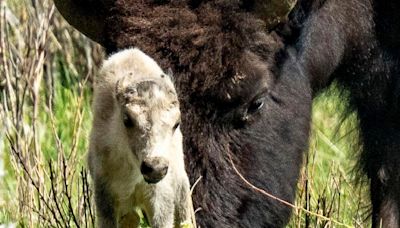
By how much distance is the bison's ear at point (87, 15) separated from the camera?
5.80 metres

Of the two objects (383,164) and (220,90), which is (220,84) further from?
(383,164)

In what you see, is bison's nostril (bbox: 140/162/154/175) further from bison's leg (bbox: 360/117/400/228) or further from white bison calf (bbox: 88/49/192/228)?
bison's leg (bbox: 360/117/400/228)

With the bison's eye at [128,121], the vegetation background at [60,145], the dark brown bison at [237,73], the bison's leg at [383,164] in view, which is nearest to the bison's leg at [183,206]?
the bison's eye at [128,121]

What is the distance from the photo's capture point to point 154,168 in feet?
12.6

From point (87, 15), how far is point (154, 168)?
2.15 meters

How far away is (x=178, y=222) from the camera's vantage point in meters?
4.33

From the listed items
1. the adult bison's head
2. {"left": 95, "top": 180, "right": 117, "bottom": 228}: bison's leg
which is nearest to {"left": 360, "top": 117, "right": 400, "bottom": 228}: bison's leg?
the adult bison's head

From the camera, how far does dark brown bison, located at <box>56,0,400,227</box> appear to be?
5.55 metres

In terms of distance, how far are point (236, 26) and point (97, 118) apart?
5.24 feet

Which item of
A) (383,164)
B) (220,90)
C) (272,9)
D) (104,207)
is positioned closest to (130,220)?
(104,207)

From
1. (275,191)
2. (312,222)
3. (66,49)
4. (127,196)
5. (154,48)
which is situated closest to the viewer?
(127,196)

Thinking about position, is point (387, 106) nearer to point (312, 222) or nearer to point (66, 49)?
point (312, 222)

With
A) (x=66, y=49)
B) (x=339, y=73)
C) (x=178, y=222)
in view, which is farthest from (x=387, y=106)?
(x=66, y=49)

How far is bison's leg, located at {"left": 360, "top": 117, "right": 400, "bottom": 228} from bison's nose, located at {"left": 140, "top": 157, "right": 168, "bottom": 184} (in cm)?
344
